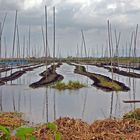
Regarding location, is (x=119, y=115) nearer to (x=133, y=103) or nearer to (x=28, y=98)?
(x=133, y=103)

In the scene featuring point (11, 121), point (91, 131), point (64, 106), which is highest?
point (91, 131)

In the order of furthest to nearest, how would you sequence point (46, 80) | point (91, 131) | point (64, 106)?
point (46, 80), point (64, 106), point (91, 131)

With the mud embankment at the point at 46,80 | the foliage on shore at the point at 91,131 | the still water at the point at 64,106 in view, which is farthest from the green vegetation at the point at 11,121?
the mud embankment at the point at 46,80

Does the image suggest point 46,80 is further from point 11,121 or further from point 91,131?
point 91,131

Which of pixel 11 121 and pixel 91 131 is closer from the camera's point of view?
pixel 91 131

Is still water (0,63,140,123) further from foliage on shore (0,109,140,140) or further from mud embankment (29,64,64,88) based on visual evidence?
mud embankment (29,64,64,88)

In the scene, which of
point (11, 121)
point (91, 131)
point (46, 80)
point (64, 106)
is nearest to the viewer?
point (91, 131)

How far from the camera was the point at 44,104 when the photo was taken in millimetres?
14734

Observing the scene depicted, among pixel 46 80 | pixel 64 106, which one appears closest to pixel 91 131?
pixel 64 106

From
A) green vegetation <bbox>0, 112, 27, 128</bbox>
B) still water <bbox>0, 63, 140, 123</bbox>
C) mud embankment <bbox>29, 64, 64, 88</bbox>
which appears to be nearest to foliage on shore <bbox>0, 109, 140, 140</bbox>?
green vegetation <bbox>0, 112, 27, 128</bbox>

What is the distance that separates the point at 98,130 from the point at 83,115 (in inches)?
150

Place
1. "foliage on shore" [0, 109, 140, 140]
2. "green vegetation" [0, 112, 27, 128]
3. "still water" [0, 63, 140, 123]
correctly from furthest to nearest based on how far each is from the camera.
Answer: "still water" [0, 63, 140, 123] → "green vegetation" [0, 112, 27, 128] → "foliage on shore" [0, 109, 140, 140]

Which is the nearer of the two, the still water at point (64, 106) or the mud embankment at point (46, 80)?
the still water at point (64, 106)

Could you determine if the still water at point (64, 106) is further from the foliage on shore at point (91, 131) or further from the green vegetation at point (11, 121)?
the foliage on shore at point (91, 131)
